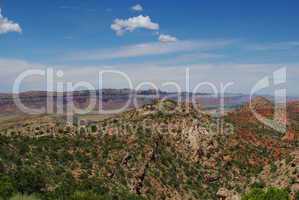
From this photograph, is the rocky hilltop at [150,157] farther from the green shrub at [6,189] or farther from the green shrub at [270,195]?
the green shrub at [270,195]

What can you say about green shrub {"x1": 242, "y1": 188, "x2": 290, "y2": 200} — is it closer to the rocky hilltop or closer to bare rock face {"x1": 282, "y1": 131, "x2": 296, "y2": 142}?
the rocky hilltop

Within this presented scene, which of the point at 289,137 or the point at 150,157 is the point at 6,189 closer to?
the point at 150,157

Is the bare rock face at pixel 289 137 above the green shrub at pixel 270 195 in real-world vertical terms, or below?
below

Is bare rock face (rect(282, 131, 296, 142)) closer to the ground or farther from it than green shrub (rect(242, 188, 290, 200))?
closer to the ground

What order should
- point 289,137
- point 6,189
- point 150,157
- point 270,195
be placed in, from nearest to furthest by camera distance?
point 270,195, point 6,189, point 150,157, point 289,137

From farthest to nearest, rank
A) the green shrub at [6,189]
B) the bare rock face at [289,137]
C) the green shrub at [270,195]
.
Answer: the bare rock face at [289,137]
the green shrub at [6,189]
the green shrub at [270,195]

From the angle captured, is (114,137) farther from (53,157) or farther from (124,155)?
(53,157)

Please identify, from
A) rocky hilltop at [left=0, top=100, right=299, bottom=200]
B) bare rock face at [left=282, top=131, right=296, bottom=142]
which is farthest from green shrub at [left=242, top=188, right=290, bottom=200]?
bare rock face at [left=282, top=131, right=296, bottom=142]

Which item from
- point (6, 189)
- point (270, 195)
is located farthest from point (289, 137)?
point (6, 189)

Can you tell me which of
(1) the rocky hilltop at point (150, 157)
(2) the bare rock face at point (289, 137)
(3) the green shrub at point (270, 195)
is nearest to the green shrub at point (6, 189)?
(1) the rocky hilltop at point (150, 157)

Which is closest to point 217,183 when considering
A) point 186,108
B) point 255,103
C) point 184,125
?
point 184,125

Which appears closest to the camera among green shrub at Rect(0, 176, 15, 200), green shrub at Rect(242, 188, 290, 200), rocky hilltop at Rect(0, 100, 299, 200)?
green shrub at Rect(242, 188, 290, 200)

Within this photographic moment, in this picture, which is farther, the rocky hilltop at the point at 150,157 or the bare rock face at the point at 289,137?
the bare rock face at the point at 289,137
